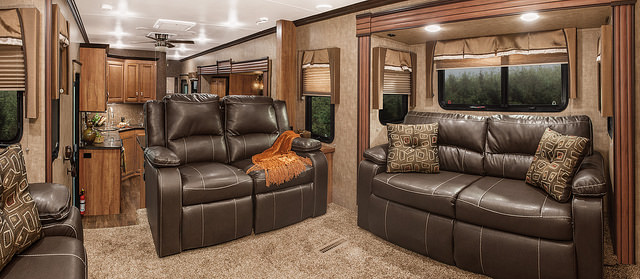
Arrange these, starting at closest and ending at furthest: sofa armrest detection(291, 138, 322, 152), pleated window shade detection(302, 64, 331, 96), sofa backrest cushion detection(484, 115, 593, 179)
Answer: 1. sofa backrest cushion detection(484, 115, 593, 179)
2. sofa armrest detection(291, 138, 322, 152)
3. pleated window shade detection(302, 64, 331, 96)

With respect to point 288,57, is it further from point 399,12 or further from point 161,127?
point 161,127

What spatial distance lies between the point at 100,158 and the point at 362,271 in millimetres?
3116

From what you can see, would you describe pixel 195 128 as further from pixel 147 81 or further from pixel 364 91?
pixel 147 81

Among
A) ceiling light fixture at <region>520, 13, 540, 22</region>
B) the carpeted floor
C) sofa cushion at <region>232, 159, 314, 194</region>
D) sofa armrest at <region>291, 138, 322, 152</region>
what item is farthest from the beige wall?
ceiling light fixture at <region>520, 13, 540, 22</region>

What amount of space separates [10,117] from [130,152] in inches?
143

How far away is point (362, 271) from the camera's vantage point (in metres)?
2.66

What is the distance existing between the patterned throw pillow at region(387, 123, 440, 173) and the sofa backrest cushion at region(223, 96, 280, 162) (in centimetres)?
131

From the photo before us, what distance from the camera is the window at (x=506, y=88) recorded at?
140 inches

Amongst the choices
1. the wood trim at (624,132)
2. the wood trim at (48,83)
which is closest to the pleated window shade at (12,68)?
the wood trim at (48,83)

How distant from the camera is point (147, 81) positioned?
8211 mm

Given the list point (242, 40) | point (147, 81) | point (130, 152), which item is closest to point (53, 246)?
point (130, 152)

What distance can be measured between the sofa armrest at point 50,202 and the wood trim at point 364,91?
2.76 meters

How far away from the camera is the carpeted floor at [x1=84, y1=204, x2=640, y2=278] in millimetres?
2602

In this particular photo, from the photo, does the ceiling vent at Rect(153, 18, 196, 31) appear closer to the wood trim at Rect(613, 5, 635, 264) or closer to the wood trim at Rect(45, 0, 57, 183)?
the wood trim at Rect(45, 0, 57, 183)
